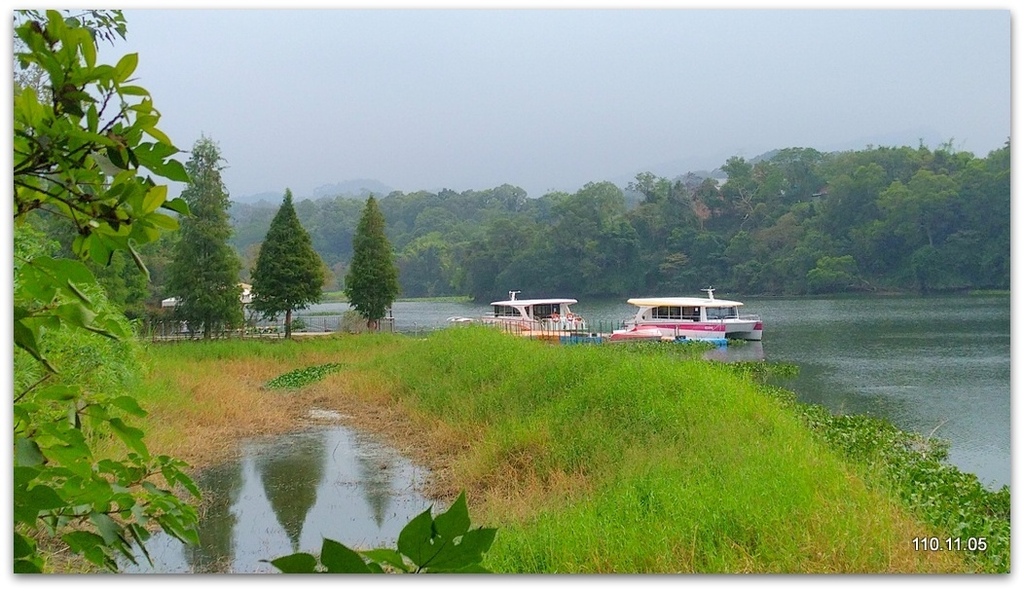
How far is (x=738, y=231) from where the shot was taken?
4.56 m

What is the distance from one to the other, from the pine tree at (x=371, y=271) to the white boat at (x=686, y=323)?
10.8 ft

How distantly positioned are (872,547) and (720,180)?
2.76m

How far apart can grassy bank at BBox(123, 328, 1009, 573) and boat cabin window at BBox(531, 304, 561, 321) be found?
2.83 metres

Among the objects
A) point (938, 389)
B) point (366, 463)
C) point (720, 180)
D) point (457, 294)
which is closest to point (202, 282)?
point (457, 294)

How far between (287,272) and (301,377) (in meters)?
2.55

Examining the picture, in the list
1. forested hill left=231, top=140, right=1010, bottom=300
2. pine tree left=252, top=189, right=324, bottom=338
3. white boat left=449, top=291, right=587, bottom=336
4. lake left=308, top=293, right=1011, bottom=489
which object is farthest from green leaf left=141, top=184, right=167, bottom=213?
pine tree left=252, top=189, right=324, bottom=338

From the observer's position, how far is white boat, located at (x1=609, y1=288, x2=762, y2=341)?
35.7ft

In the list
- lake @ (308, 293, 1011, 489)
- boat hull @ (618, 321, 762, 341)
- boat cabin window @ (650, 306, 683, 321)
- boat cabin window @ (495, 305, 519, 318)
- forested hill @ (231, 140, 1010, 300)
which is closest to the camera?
forested hill @ (231, 140, 1010, 300)

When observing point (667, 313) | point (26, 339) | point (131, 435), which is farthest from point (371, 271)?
point (26, 339)

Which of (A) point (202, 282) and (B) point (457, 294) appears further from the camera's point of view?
(A) point (202, 282)

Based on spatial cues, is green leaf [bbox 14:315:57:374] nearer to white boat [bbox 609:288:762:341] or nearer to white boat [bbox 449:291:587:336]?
white boat [bbox 449:291:587:336]

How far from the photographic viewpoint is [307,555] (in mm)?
504

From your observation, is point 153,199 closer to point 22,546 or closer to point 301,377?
point 22,546

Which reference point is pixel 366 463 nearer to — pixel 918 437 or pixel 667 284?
pixel 667 284
